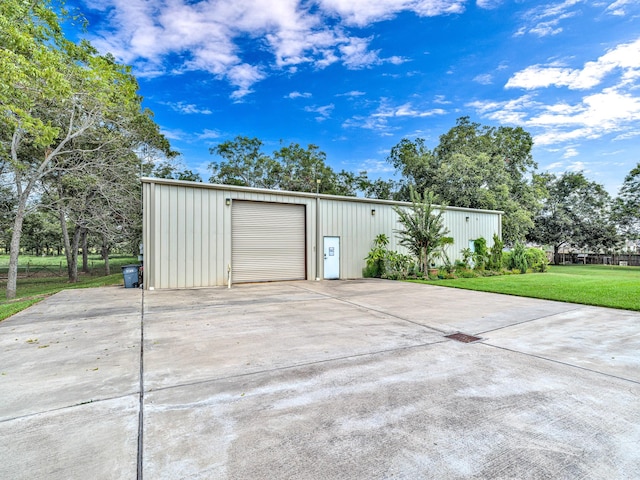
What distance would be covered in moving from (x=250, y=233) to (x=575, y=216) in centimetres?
2882

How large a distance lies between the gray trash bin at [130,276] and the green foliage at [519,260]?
666 inches

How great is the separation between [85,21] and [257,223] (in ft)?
35.9

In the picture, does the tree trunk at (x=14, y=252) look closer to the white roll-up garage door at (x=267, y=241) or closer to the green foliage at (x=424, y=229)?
the white roll-up garage door at (x=267, y=241)

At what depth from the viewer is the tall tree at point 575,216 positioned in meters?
25.4

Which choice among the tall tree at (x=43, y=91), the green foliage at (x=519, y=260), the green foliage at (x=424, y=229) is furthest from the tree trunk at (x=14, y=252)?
the green foliage at (x=519, y=260)

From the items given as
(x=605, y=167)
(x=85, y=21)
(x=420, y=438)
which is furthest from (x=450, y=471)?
(x=605, y=167)

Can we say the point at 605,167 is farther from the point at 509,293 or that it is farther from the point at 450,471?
the point at 450,471

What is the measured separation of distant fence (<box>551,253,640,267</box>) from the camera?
23812mm

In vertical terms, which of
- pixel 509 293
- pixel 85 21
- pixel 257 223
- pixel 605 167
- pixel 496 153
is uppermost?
pixel 85 21

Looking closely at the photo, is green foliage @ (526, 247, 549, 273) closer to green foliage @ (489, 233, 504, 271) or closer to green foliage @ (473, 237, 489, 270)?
green foliage @ (489, 233, 504, 271)

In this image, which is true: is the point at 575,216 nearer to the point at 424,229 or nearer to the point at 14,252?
the point at 424,229

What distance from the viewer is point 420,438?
1866 mm

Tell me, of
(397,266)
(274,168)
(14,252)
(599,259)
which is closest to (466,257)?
(397,266)

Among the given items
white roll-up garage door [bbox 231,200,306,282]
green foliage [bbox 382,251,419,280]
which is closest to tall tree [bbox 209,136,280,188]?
white roll-up garage door [bbox 231,200,306,282]
